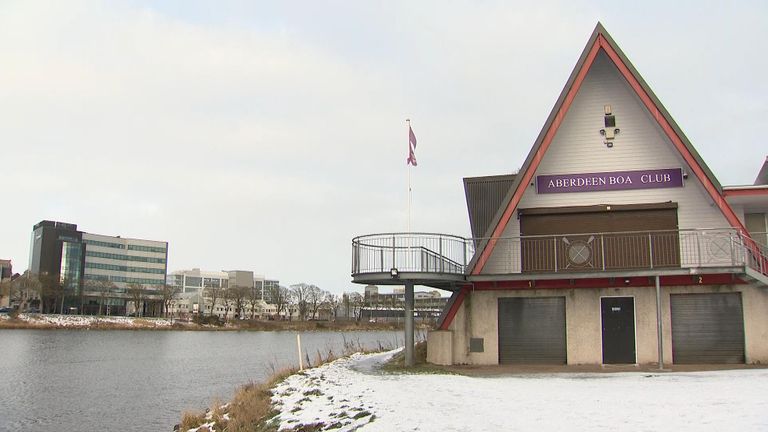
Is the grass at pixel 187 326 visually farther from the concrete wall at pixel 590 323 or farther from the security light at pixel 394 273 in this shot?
the security light at pixel 394 273

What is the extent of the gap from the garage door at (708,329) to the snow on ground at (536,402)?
3.26 meters

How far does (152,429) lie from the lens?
65.2ft

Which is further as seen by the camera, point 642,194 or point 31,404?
point 31,404

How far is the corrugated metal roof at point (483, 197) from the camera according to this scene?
24.8m

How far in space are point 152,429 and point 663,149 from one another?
19.0 m

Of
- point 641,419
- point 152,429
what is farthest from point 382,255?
point 641,419

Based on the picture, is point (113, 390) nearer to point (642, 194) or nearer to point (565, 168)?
point (565, 168)

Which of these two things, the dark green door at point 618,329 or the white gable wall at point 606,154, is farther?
the white gable wall at point 606,154

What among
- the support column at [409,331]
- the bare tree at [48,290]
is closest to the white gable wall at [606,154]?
the support column at [409,331]

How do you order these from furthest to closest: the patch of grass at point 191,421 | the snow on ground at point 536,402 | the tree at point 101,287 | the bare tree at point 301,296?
the bare tree at point 301,296 → the tree at point 101,287 → the patch of grass at point 191,421 → the snow on ground at point 536,402

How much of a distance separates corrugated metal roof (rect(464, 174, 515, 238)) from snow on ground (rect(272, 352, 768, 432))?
26.0 ft

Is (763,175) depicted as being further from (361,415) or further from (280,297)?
(280,297)

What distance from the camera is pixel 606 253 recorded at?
21.7m

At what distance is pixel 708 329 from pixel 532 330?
17.9ft
